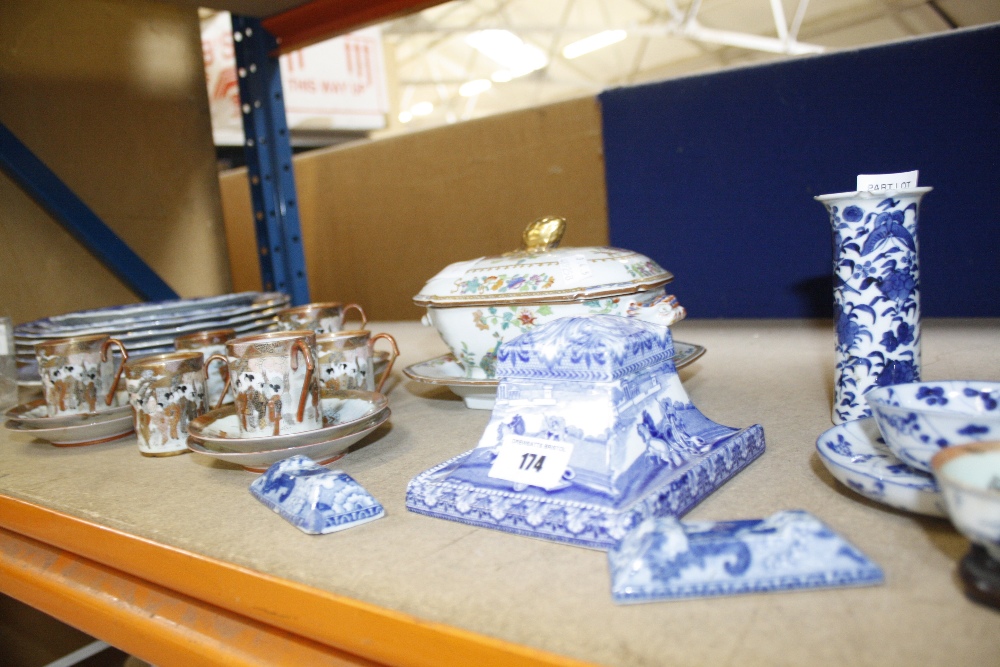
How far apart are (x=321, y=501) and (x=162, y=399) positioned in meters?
0.31

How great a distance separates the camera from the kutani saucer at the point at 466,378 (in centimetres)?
73

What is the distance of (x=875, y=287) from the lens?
0.55m

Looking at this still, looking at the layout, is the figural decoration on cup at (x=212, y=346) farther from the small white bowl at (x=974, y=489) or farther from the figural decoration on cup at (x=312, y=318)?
the small white bowl at (x=974, y=489)

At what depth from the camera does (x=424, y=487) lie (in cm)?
49

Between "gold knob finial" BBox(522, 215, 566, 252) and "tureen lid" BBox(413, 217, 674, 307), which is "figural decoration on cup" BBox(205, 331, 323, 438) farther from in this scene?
"gold knob finial" BBox(522, 215, 566, 252)

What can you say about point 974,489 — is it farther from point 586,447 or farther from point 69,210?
point 69,210

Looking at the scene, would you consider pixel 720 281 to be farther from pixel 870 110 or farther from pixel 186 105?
pixel 186 105

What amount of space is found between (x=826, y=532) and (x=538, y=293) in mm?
381

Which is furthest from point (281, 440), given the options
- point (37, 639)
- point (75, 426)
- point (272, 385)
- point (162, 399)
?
point (37, 639)

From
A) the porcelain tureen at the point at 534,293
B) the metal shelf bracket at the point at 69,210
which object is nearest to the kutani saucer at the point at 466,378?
the porcelain tureen at the point at 534,293

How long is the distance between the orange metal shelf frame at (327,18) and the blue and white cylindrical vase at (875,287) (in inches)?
28.5

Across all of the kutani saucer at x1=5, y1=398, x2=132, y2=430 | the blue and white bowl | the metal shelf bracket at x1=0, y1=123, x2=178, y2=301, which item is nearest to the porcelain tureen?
the blue and white bowl

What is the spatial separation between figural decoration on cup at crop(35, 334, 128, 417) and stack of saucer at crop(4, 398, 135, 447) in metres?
0.01

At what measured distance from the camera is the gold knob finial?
0.78m
